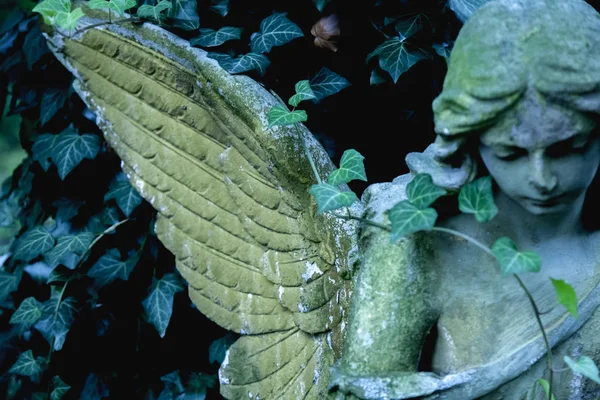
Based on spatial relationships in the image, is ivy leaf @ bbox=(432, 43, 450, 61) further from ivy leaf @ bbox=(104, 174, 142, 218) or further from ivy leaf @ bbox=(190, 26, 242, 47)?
ivy leaf @ bbox=(104, 174, 142, 218)

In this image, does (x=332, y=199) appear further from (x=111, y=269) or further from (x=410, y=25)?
(x=111, y=269)

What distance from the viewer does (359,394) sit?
5.82 ft

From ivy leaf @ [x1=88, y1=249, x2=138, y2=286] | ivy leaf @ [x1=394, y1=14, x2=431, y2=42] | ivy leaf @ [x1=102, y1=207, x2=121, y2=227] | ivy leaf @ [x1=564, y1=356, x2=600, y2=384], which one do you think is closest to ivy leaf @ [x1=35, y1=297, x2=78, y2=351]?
ivy leaf @ [x1=88, y1=249, x2=138, y2=286]

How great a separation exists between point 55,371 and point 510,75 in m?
2.08

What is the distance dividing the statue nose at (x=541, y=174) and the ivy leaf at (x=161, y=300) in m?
1.47

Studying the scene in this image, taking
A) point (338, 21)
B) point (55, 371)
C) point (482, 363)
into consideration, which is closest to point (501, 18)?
point (482, 363)

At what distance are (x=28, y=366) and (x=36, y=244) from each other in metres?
0.39

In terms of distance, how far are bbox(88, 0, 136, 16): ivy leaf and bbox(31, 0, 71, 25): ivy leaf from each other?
0.06 meters

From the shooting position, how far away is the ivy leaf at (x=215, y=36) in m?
2.50

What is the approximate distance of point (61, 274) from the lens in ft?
9.85

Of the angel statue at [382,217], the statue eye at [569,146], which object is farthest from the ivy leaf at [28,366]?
the statue eye at [569,146]

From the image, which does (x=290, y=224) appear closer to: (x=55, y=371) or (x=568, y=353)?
(x=568, y=353)

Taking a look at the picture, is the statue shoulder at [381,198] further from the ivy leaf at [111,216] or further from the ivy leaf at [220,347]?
the ivy leaf at [111,216]

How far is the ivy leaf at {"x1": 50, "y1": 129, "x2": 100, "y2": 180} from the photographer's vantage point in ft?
9.69
